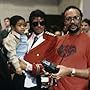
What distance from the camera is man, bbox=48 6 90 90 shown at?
9.65 ft

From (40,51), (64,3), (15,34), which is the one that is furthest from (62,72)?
(64,3)

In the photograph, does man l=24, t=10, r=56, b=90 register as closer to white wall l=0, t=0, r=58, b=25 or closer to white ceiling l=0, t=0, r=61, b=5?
white wall l=0, t=0, r=58, b=25

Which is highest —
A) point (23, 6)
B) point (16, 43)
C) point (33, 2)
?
point (33, 2)

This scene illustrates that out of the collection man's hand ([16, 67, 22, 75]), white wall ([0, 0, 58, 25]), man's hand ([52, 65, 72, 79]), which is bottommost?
man's hand ([16, 67, 22, 75])

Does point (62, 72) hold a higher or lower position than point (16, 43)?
lower

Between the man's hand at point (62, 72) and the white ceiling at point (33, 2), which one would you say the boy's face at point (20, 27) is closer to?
the man's hand at point (62, 72)

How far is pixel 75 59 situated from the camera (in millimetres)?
2959

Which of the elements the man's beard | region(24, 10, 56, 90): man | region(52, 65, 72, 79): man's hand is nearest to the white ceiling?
region(24, 10, 56, 90): man

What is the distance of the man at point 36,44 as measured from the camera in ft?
11.4

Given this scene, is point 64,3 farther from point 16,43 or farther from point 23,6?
point 16,43

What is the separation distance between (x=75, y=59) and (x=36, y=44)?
0.69 meters

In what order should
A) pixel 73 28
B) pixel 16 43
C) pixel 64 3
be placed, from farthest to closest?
1. pixel 64 3
2. pixel 16 43
3. pixel 73 28

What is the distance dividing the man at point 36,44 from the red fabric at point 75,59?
15.2 inches

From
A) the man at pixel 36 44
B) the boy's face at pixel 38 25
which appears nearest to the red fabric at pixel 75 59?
the man at pixel 36 44
